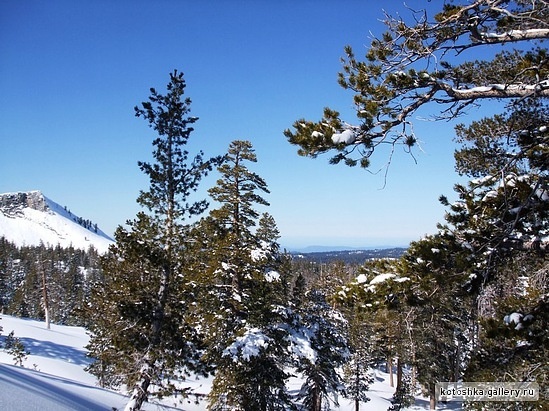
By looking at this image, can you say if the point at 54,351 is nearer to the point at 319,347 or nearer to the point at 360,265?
the point at 319,347

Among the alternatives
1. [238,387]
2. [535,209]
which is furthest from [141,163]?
[535,209]

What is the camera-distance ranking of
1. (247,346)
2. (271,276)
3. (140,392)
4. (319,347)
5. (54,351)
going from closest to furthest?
(140,392) < (247,346) < (271,276) < (319,347) < (54,351)

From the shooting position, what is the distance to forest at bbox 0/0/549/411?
462 cm

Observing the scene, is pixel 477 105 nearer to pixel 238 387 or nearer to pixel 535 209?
pixel 535 209

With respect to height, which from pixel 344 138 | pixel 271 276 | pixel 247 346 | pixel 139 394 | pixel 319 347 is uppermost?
pixel 344 138

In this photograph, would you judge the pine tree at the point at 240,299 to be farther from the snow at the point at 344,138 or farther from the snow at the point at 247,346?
the snow at the point at 344,138

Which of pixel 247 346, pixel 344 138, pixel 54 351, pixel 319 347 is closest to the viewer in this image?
pixel 344 138

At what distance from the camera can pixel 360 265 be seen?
7.60m

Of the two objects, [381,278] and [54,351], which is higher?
[381,278]

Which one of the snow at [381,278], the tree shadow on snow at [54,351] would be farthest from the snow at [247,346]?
the tree shadow on snow at [54,351]

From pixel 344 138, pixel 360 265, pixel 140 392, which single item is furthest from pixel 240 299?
pixel 344 138

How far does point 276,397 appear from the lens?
1431cm

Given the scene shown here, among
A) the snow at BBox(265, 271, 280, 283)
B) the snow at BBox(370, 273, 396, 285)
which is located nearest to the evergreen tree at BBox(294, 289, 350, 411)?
the snow at BBox(265, 271, 280, 283)

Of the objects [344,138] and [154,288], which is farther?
[154,288]
